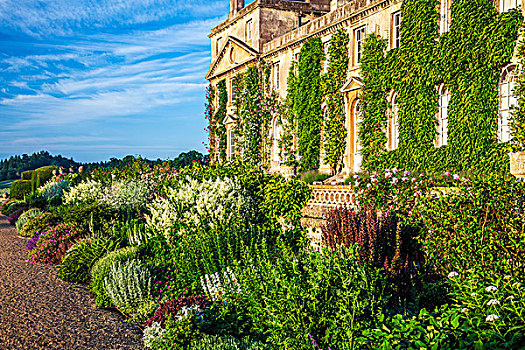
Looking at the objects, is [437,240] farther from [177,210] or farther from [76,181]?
[76,181]

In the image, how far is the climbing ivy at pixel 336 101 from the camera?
1869 cm

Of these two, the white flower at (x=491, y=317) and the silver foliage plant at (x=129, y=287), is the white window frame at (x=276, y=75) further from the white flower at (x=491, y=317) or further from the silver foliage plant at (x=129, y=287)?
the white flower at (x=491, y=317)

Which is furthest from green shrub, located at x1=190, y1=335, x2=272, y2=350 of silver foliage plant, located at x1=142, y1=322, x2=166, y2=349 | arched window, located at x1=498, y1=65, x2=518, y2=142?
arched window, located at x1=498, y1=65, x2=518, y2=142

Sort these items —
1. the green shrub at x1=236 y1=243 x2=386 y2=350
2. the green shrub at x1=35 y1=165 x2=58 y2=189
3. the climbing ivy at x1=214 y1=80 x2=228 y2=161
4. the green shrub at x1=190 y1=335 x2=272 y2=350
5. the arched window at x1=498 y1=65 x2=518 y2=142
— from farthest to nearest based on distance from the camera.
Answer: the green shrub at x1=35 y1=165 x2=58 y2=189 → the climbing ivy at x1=214 y1=80 x2=228 y2=161 → the arched window at x1=498 y1=65 x2=518 y2=142 → the green shrub at x1=190 y1=335 x2=272 y2=350 → the green shrub at x1=236 y1=243 x2=386 y2=350

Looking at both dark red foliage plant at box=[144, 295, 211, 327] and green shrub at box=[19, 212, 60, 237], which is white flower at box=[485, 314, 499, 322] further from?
green shrub at box=[19, 212, 60, 237]

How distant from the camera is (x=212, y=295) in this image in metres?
5.98

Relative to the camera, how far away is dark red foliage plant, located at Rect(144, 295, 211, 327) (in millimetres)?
5457

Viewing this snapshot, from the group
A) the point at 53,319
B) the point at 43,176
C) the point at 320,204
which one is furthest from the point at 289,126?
the point at 53,319

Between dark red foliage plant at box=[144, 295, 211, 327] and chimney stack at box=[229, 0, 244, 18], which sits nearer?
dark red foliage plant at box=[144, 295, 211, 327]

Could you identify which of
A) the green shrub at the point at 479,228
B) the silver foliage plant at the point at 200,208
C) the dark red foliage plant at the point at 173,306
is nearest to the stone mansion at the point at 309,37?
the green shrub at the point at 479,228

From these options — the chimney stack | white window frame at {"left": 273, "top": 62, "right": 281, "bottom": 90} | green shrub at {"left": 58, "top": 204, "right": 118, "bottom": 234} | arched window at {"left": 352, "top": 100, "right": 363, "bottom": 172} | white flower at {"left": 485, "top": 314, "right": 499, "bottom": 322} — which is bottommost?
green shrub at {"left": 58, "top": 204, "right": 118, "bottom": 234}

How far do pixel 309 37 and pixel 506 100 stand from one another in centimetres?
961

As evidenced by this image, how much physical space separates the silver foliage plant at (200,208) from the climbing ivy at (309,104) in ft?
33.9

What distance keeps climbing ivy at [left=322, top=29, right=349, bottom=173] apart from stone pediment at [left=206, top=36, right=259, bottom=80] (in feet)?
19.9
